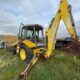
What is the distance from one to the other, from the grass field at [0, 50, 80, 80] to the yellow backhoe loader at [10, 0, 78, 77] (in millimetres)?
371

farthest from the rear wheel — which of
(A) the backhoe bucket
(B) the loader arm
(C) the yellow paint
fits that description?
(A) the backhoe bucket

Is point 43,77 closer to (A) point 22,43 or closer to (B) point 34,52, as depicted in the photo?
(B) point 34,52

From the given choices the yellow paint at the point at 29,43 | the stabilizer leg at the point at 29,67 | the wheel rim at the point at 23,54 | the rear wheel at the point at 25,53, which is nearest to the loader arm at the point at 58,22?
the stabilizer leg at the point at 29,67

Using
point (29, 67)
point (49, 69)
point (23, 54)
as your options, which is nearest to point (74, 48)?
point (49, 69)

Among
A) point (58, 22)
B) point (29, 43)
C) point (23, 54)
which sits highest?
point (58, 22)

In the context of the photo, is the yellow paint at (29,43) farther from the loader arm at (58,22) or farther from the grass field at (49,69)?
the loader arm at (58,22)

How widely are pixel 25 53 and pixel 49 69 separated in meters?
2.13

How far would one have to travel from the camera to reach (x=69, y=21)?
911 cm

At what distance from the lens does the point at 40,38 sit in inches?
462

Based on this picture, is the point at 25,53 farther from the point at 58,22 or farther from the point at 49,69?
the point at 58,22

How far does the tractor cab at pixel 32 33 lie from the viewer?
447 inches

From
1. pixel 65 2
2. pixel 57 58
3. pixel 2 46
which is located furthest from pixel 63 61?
pixel 2 46

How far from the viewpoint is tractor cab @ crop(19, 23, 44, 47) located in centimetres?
1135

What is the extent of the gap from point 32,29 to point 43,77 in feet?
11.9
